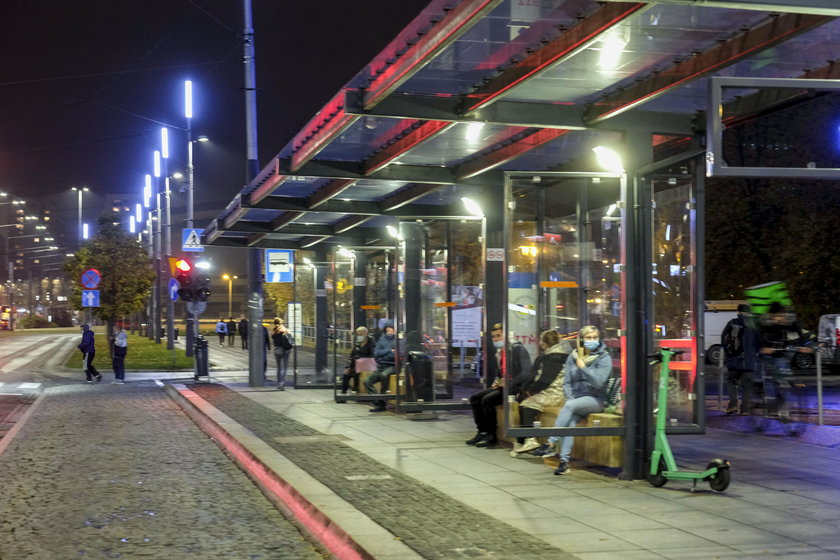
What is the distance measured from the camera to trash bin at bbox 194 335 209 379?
28.2 metres

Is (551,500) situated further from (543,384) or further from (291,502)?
(543,384)

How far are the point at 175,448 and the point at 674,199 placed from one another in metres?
7.24

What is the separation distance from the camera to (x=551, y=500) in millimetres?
9281

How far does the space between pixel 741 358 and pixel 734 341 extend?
327 mm

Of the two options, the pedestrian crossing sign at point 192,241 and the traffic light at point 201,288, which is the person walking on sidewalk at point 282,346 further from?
the pedestrian crossing sign at point 192,241

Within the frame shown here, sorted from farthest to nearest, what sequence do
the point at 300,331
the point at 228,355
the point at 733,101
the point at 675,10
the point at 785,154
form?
the point at 228,355, the point at 785,154, the point at 300,331, the point at 733,101, the point at 675,10

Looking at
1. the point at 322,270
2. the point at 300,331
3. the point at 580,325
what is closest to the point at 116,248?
the point at 300,331

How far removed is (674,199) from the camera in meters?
10.7

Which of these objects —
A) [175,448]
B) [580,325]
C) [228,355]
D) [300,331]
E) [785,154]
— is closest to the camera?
[580,325]

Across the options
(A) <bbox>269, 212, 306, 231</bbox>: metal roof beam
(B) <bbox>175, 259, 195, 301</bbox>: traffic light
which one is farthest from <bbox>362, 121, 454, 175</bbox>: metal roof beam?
(B) <bbox>175, 259, 195, 301</bbox>: traffic light

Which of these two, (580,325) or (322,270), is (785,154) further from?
(580,325)

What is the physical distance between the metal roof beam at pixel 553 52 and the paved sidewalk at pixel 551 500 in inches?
141

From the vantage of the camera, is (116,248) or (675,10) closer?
(675,10)

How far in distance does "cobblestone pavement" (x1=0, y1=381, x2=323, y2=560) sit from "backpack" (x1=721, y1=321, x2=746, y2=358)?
812cm
